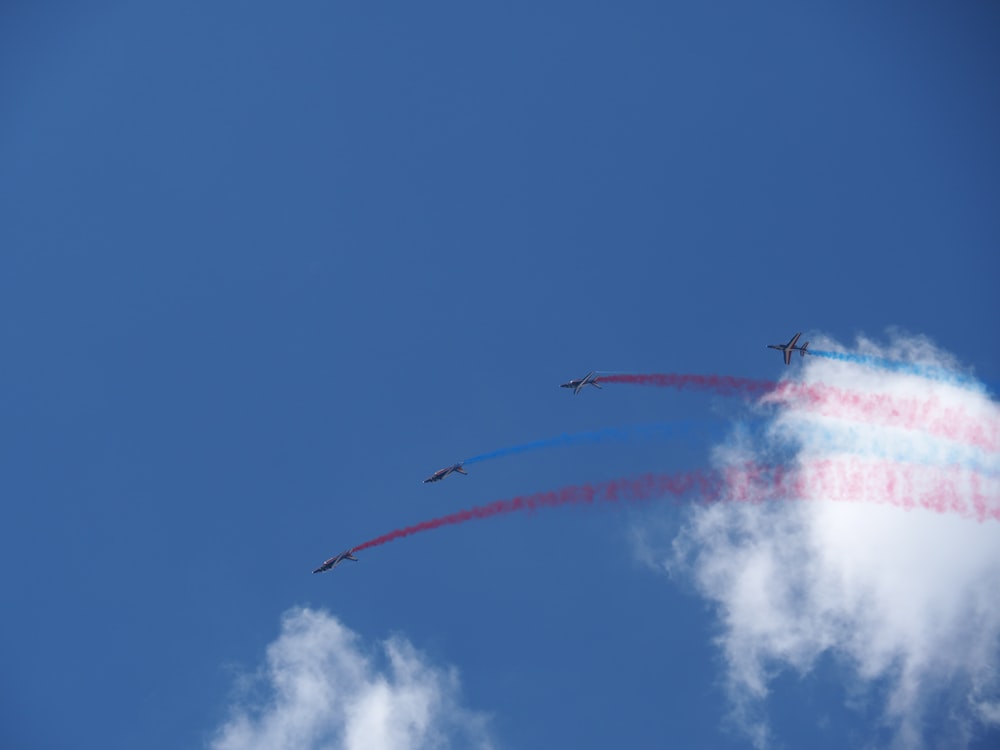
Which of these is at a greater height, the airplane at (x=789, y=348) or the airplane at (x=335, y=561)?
the airplane at (x=789, y=348)

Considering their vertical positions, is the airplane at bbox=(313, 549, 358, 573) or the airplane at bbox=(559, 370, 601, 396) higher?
the airplane at bbox=(559, 370, 601, 396)

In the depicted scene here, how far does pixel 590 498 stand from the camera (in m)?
74.9

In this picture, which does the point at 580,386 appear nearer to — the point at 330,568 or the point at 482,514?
the point at 482,514

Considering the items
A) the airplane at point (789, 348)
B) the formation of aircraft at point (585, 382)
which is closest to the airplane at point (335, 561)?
the formation of aircraft at point (585, 382)

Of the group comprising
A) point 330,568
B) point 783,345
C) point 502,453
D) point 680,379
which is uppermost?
point 783,345

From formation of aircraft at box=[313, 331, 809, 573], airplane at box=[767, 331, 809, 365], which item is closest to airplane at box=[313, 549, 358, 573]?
formation of aircraft at box=[313, 331, 809, 573]

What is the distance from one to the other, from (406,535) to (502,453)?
12.6m

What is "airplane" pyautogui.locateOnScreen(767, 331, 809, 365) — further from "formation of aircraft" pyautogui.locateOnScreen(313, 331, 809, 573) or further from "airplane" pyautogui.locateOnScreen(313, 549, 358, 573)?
"airplane" pyautogui.locateOnScreen(313, 549, 358, 573)

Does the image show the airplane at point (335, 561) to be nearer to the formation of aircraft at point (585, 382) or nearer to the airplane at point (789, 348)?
the formation of aircraft at point (585, 382)

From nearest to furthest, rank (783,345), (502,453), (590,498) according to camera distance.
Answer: (590,498) → (502,453) → (783,345)

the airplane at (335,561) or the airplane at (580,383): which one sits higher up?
the airplane at (580,383)

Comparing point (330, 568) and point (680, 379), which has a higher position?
point (680, 379)

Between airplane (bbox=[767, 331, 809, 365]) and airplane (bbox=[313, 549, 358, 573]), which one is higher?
airplane (bbox=[767, 331, 809, 365])

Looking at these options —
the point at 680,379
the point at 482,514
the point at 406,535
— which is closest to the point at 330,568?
the point at 406,535
